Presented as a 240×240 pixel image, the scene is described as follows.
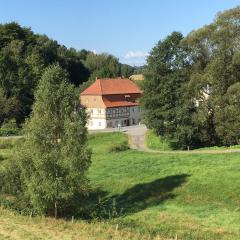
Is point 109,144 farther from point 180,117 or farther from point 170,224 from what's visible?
point 170,224

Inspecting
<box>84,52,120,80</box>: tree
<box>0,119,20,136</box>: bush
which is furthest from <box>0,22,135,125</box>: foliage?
<box>0,119,20,136</box>: bush

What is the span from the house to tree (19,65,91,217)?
54.1 metres

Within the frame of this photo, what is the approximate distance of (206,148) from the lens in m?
62.1

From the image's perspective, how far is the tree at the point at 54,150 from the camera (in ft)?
121

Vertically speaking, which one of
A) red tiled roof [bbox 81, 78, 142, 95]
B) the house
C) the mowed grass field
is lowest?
the mowed grass field

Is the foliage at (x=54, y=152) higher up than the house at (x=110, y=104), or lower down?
lower down

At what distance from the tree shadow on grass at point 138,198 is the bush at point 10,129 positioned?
43.2 metres

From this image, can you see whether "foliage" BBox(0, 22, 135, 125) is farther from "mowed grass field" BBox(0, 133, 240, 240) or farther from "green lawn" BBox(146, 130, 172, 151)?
"mowed grass field" BBox(0, 133, 240, 240)

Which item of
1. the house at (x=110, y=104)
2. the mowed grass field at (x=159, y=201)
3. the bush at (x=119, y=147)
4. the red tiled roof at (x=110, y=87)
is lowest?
the mowed grass field at (x=159, y=201)

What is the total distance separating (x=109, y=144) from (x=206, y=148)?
A: 15510 mm

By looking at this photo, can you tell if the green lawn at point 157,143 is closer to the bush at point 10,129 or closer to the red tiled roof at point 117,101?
the bush at point 10,129

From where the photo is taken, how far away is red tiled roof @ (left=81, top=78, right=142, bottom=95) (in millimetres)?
97938

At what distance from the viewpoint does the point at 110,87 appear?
100m

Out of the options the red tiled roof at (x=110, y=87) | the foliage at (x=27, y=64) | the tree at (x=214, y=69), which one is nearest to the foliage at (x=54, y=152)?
the tree at (x=214, y=69)
